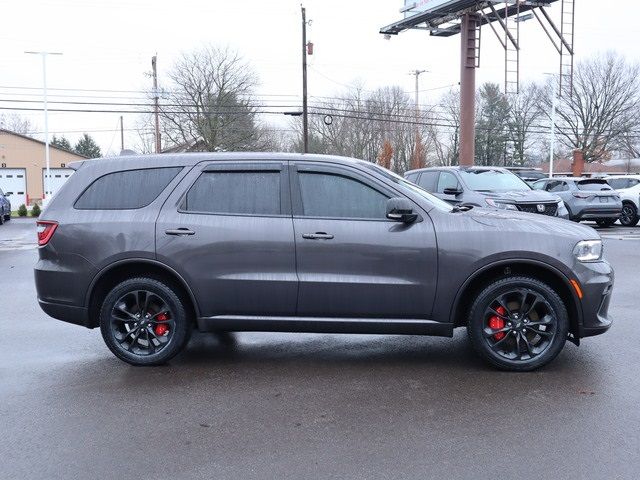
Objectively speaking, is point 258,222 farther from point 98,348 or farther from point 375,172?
point 98,348

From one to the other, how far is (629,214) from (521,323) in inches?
705

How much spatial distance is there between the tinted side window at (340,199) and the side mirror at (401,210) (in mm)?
123

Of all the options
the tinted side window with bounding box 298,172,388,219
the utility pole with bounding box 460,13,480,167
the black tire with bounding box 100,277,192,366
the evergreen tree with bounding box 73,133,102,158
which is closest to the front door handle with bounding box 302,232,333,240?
the tinted side window with bounding box 298,172,388,219

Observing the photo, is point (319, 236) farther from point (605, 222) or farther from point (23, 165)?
point (23, 165)

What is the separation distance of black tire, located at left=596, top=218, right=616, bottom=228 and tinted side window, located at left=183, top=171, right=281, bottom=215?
1655 centimetres

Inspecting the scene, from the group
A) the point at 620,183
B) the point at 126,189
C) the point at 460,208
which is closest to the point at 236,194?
the point at 126,189

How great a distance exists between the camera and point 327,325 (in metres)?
5.15

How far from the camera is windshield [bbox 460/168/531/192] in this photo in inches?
519

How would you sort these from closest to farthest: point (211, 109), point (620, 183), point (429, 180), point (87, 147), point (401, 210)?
1. point (401, 210)
2. point (429, 180)
3. point (620, 183)
4. point (211, 109)
5. point (87, 147)

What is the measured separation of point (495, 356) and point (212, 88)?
4454 cm

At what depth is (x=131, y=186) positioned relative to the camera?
5449 mm

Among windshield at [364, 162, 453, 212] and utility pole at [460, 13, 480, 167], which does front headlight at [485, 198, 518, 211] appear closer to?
windshield at [364, 162, 453, 212]

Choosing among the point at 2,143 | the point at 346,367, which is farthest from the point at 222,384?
the point at 2,143

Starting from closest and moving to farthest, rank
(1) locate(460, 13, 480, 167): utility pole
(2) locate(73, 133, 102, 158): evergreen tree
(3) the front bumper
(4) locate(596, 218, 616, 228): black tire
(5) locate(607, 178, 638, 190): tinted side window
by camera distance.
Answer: (3) the front bumper → (4) locate(596, 218, 616, 228): black tire → (5) locate(607, 178, 638, 190): tinted side window → (1) locate(460, 13, 480, 167): utility pole → (2) locate(73, 133, 102, 158): evergreen tree
